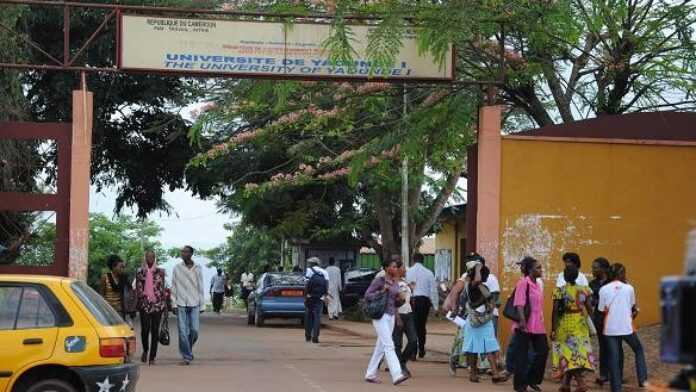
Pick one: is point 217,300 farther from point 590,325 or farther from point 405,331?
point 590,325

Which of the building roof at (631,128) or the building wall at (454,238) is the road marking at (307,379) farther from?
the building wall at (454,238)

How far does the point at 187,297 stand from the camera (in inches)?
649

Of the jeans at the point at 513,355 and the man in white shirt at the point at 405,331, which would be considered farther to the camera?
the man in white shirt at the point at 405,331

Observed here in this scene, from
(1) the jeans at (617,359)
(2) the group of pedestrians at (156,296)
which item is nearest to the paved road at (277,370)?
(2) the group of pedestrians at (156,296)

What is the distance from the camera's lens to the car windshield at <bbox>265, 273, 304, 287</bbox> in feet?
93.0

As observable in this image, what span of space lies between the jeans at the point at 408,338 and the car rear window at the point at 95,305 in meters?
6.11

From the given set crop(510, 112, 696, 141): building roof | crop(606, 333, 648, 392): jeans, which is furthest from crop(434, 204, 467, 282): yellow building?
crop(606, 333, 648, 392): jeans

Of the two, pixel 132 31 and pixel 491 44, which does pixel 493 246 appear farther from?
pixel 132 31

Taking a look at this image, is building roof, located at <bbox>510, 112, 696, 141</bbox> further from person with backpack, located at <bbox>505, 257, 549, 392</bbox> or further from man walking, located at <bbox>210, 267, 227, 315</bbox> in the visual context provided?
man walking, located at <bbox>210, 267, 227, 315</bbox>

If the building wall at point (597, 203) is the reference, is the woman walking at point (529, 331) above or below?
below

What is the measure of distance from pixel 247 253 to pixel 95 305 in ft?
189

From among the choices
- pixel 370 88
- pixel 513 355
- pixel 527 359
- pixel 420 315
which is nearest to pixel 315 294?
pixel 420 315

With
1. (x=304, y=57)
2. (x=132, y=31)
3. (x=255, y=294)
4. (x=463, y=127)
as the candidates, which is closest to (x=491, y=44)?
(x=463, y=127)

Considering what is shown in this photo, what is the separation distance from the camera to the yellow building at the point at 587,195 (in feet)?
55.2
